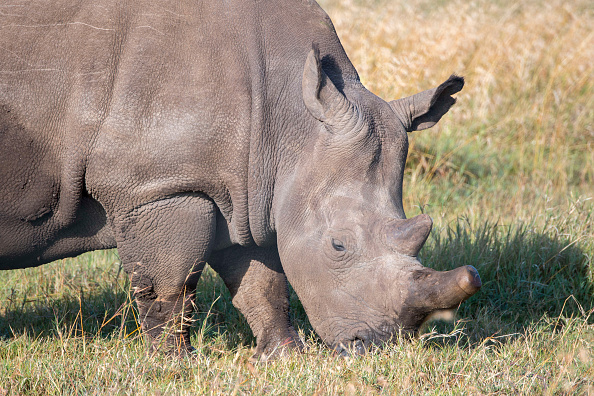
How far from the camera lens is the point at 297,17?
378cm

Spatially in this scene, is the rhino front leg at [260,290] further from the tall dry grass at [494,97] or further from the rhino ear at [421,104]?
Result: the tall dry grass at [494,97]

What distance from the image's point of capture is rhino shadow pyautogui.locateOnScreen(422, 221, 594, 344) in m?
4.79

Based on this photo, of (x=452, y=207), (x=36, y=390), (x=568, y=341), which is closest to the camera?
(x=36, y=390)

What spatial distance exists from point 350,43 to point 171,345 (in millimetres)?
5895

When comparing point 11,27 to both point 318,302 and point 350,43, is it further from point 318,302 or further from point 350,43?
point 350,43

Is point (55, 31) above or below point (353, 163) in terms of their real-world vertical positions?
above

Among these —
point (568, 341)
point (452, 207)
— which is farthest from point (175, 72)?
point (452, 207)

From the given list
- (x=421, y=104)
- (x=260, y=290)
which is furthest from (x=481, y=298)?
(x=421, y=104)

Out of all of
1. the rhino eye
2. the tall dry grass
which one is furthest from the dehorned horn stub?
the tall dry grass

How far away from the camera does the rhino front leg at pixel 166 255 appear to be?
3.53 meters

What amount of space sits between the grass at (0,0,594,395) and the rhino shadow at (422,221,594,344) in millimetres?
13

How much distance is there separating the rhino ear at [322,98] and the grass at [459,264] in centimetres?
120

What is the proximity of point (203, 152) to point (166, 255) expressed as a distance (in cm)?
62

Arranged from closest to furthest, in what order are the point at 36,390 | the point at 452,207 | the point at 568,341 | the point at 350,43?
1. the point at 36,390
2. the point at 568,341
3. the point at 452,207
4. the point at 350,43
